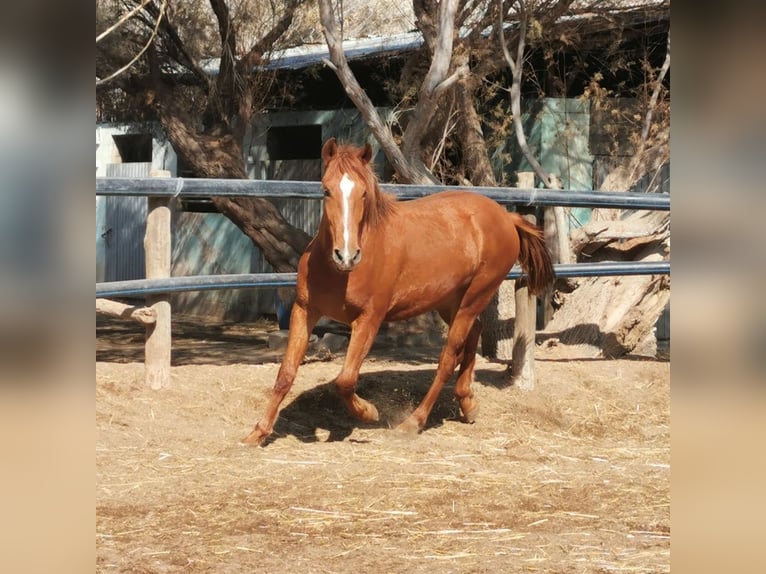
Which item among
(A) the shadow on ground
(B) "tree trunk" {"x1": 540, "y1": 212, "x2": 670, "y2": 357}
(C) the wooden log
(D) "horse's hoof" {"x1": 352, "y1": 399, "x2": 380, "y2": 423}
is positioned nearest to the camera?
(D) "horse's hoof" {"x1": 352, "y1": 399, "x2": 380, "y2": 423}

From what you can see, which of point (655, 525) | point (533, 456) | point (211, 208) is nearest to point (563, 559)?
point (655, 525)

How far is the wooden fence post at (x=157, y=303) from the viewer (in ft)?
21.4

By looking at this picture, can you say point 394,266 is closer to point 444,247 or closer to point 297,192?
point 444,247

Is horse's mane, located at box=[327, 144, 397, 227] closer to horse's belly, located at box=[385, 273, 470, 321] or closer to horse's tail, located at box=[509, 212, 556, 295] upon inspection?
horse's belly, located at box=[385, 273, 470, 321]

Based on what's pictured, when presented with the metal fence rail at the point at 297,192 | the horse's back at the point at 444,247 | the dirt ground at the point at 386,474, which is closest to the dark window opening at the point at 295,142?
the dirt ground at the point at 386,474

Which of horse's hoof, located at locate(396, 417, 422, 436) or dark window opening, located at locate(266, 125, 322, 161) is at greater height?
dark window opening, located at locate(266, 125, 322, 161)

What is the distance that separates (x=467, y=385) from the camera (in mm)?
6895

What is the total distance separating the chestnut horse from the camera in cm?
556

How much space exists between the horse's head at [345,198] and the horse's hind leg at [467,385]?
1707mm

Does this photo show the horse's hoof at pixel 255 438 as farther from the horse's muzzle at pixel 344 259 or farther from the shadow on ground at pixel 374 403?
the horse's muzzle at pixel 344 259

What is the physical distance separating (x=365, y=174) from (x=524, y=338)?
2607mm

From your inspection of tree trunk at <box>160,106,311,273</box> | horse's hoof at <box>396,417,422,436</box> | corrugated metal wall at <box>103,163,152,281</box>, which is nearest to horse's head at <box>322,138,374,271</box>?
horse's hoof at <box>396,417,422,436</box>
